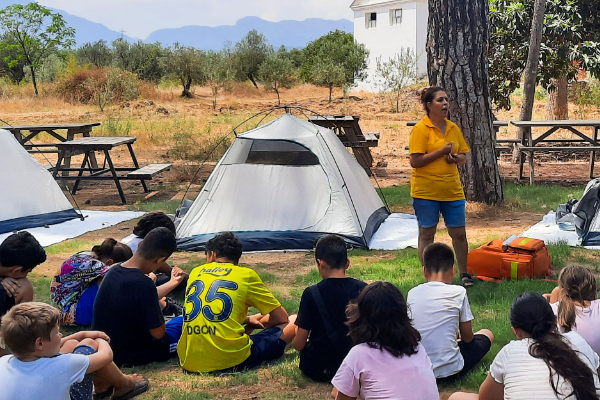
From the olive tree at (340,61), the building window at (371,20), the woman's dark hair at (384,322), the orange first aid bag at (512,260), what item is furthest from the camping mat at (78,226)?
the building window at (371,20)

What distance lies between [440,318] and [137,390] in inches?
70.5

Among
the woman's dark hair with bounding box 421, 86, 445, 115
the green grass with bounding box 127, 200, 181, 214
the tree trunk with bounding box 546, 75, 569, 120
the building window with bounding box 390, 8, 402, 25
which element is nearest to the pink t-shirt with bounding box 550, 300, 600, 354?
the woman's dark hair with bounding box 421, 86, 445, 115

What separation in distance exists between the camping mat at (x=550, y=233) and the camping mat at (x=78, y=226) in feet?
17.3

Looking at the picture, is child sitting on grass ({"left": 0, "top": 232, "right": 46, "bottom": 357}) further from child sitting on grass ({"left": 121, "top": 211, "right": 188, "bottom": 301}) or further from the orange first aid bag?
the orange first aid bag

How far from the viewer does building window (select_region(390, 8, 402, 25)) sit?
3703 cm

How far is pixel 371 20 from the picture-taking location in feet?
126

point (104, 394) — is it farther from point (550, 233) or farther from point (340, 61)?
point (340, 61)

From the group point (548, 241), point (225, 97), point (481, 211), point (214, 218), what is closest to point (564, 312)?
point (548, 241)

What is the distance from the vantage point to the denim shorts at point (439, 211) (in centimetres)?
567

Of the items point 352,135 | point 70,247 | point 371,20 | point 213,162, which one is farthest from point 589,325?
point 371,20

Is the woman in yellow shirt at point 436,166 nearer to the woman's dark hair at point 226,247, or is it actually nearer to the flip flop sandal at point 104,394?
the woman's dark hair at point 226,247

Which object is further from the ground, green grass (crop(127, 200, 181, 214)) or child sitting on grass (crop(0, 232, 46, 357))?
child sitting on grass (crop(0, 232, 46, 357))

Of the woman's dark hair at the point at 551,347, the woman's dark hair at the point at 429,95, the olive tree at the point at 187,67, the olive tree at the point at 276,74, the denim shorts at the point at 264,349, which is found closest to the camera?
the woman's dark hair at the point at 551,347

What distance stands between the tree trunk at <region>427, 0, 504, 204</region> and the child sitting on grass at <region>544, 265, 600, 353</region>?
5.58 meters
